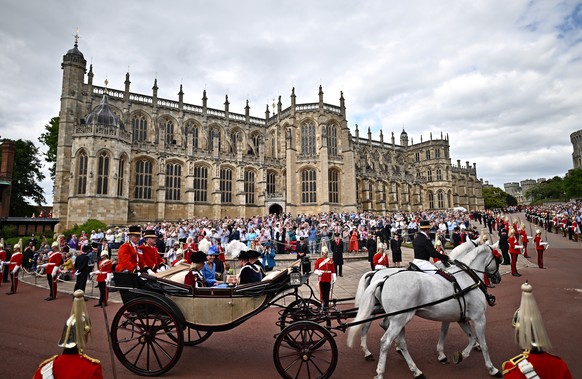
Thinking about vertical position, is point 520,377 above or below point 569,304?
above

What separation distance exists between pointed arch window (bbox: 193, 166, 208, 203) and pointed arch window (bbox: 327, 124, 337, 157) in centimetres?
1611

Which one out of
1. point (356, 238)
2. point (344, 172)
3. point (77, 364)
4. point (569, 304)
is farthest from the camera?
point (344, 172)

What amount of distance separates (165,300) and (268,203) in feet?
108

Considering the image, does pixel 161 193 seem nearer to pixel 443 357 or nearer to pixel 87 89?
pixel 87 89

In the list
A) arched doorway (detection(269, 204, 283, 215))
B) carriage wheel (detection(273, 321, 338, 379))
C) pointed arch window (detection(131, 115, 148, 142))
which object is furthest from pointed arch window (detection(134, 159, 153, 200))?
carriage wheel (detection(273, 321, 338, 379))

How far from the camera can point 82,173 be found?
92.3 feet

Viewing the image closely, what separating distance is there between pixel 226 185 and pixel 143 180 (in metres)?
9.16

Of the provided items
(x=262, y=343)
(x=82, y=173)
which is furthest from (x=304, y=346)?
(x=82, y=173)

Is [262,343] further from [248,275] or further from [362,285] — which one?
[362,285]

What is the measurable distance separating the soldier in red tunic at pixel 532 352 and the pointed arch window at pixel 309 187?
3627 centimetres

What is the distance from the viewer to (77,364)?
239 cm

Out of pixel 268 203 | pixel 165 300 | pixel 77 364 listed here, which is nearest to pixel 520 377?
pixel 77 364

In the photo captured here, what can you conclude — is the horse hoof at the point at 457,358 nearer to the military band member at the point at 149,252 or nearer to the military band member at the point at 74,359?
the military band member at the point at 74,359

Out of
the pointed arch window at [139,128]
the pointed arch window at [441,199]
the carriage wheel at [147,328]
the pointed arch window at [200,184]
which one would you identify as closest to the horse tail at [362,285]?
the carriage wheel at [147,328]
